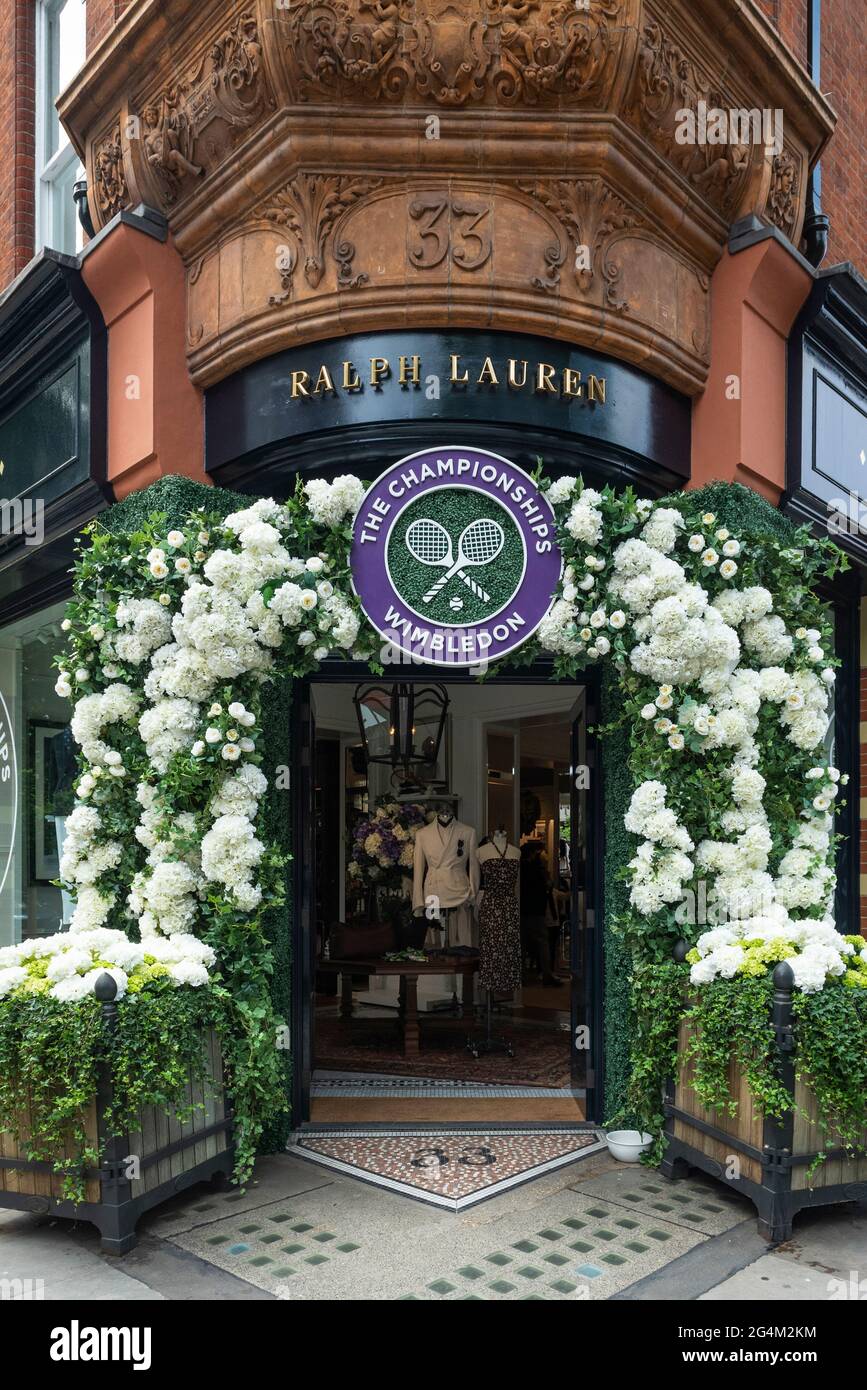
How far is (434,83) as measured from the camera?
5246mm

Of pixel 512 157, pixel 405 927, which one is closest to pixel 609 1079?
pixel 405 927

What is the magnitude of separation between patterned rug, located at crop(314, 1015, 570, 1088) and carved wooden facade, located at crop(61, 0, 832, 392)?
513 centimetres

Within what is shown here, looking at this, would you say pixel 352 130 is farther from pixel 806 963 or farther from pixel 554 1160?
pixel 554 1160

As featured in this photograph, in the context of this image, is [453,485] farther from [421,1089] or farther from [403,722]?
[403,722]

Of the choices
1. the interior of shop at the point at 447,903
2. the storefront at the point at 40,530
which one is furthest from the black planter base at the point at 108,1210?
the storefront at the point at 40,530

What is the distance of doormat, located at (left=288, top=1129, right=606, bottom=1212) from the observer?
5297mm

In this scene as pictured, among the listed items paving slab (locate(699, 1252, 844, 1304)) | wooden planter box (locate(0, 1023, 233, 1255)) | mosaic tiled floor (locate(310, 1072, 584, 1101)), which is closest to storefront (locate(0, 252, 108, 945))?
mosaic tiled floor (locate(310, 1072, 584, 1101))

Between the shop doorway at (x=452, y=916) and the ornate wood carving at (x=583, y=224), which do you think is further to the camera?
the shop doorway at (x=452, y=916)

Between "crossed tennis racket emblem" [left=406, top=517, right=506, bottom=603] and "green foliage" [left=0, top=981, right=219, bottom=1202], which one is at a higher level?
"crossed tennis racket emblem" [left=406, top=517, right=506, bottom=603]

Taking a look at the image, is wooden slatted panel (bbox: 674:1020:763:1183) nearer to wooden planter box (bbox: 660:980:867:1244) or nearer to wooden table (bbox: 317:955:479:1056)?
wooden planter box (bbox: 660:980:867:1244)

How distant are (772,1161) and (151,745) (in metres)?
3.70

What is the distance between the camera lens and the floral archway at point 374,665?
534 centimetres

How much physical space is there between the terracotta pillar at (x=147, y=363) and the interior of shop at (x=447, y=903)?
206 cm

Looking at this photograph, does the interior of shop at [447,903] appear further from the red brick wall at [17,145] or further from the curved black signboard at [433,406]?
the red brick wall at [17,145]
